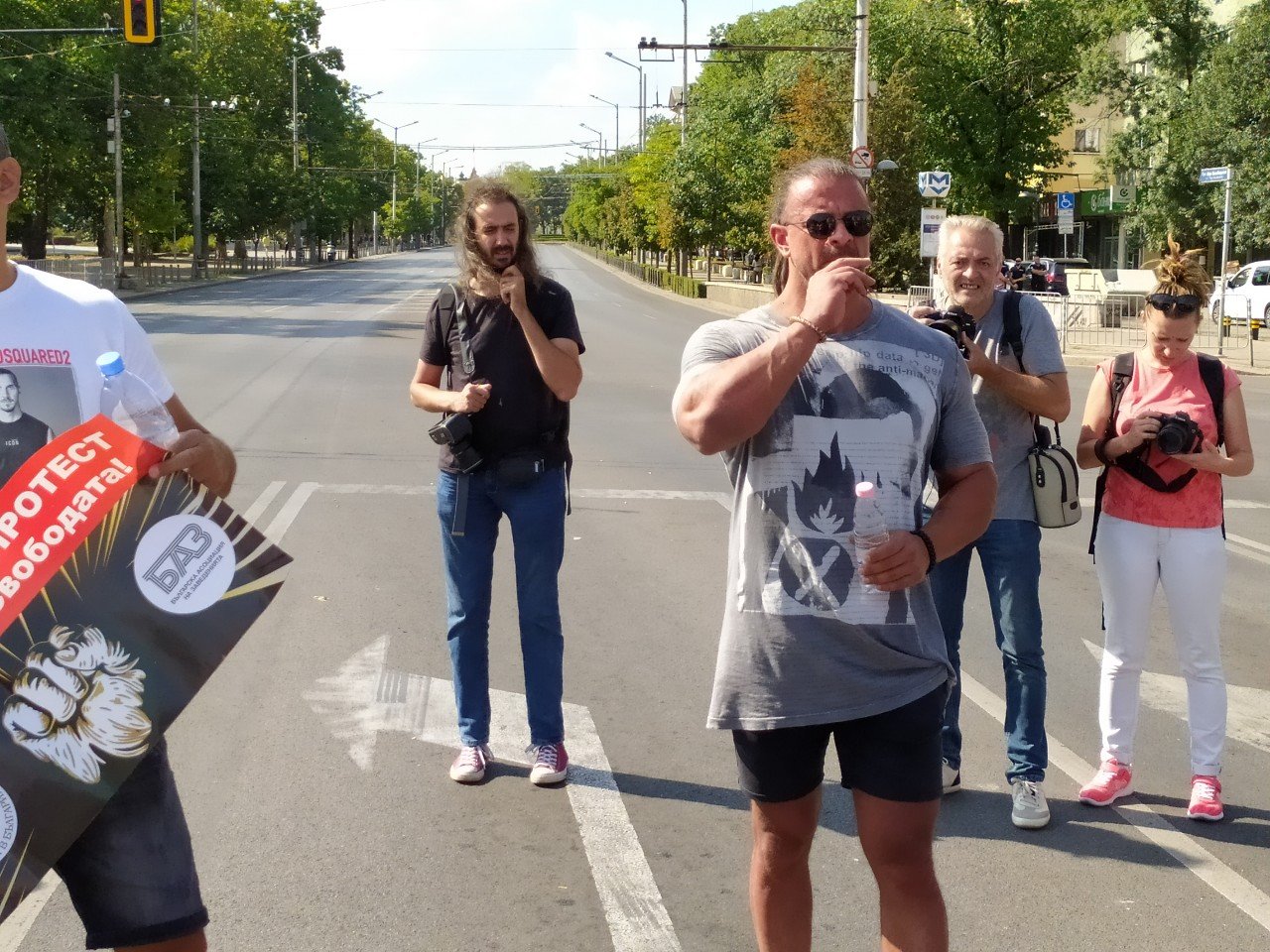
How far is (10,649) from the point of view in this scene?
7.89 ft

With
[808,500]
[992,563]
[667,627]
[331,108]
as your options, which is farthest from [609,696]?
[331,108]

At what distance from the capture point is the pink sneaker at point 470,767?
4.99 metres

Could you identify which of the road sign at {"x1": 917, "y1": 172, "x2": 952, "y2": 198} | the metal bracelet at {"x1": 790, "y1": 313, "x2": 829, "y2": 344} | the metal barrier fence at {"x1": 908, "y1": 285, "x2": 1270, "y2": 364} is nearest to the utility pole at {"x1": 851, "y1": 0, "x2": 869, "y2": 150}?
the road sign at {"x1": 917, "y1": 172, "x2": 952, "y2": 198}

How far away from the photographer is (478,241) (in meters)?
4.77

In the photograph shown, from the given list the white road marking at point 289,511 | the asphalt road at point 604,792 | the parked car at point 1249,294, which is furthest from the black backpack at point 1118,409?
the parked car at point 1249,294

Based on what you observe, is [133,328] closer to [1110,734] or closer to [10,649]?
[10,649]

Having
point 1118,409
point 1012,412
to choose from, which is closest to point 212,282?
point 1118,409

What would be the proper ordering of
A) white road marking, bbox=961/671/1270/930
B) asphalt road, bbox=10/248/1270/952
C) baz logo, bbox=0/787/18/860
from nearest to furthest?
baz logo, bbox=0/787/18/860 < asphalt road, bbox=10/248/1270/952 < white road marking, bbox=961/671/1270/930

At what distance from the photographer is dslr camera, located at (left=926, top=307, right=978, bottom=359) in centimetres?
412

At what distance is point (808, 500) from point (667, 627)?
4329 mm

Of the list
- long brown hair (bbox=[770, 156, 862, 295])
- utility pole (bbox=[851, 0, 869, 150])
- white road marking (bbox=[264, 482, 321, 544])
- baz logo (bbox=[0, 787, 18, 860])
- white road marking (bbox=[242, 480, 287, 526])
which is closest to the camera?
baz logo (bbox=[0, 787, 18, 860])

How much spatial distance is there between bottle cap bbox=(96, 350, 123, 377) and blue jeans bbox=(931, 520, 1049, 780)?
283cm

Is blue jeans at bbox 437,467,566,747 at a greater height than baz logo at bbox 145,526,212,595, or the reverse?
baz logo at bbox 145,526,212,595

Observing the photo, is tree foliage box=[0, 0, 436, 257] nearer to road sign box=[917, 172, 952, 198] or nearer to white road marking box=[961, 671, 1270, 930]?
road sign box=[917, 172, 952, 198]
